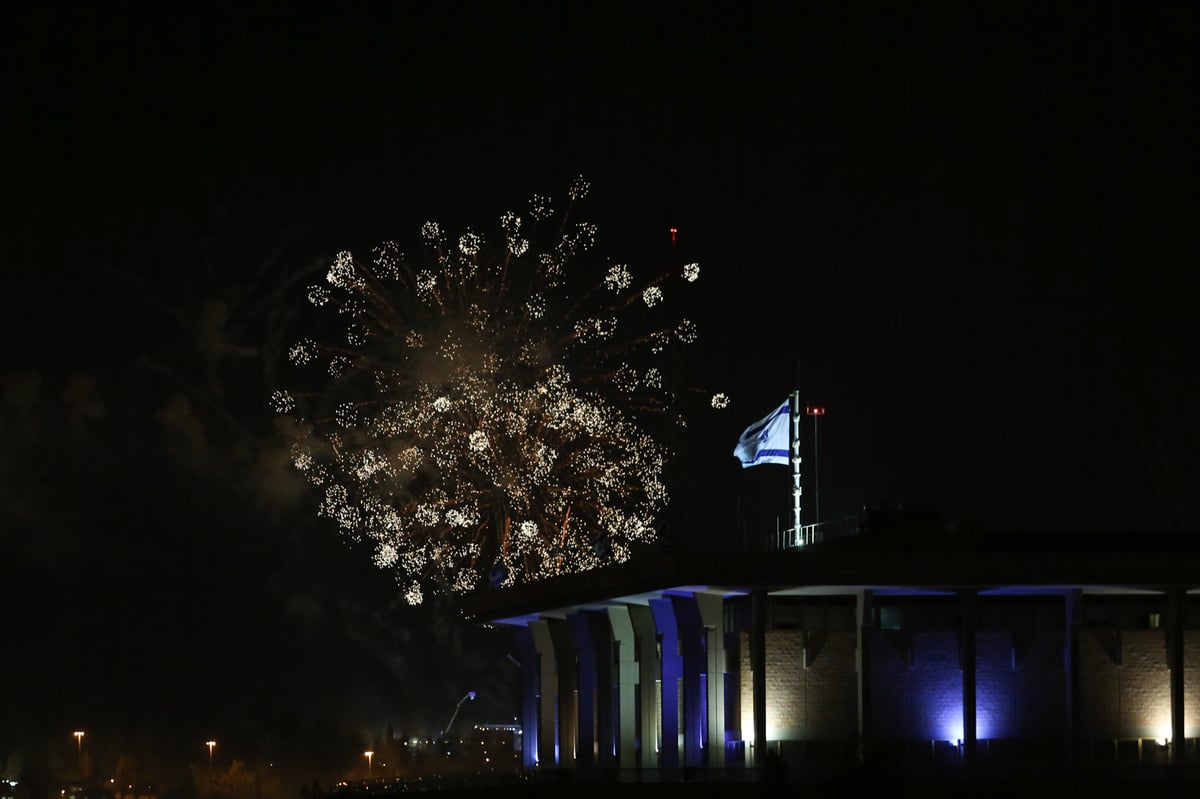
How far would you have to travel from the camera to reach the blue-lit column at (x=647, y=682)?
70.8 metres

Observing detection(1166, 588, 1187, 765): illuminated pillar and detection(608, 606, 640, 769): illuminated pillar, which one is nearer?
detection(1166, 588, 1187, 765): illuminated pillar

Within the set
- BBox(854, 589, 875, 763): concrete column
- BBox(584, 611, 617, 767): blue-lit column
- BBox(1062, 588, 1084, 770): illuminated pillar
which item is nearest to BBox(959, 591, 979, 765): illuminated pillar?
BBox(854, 589, 875, 763): concrete column

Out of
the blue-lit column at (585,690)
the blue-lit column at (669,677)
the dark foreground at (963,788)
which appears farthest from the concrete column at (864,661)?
the blue-lit column at (585,690)

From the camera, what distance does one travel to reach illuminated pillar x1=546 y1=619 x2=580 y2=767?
80.4 m

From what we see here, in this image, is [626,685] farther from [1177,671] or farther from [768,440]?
[1177,671]

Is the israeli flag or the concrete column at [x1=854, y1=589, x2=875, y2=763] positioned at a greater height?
the israeli flag

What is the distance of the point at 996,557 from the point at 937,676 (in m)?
5.06

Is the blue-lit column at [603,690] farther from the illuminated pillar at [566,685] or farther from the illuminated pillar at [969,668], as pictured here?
the illuminated pillar at [969,668]

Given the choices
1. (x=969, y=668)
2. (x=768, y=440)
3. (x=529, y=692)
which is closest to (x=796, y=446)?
(x=768, y=440)

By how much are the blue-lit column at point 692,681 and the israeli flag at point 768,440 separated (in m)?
7.07

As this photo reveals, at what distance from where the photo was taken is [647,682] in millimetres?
71000

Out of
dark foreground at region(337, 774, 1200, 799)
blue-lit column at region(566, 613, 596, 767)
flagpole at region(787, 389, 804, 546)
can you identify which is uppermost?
flagpole at region(787, 389, 804, 546)

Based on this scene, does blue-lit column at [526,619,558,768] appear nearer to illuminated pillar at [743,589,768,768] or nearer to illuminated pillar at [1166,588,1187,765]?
illuminated pillar at [743,589,768,768]

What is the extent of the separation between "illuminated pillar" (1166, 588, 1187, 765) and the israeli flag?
14.7m
